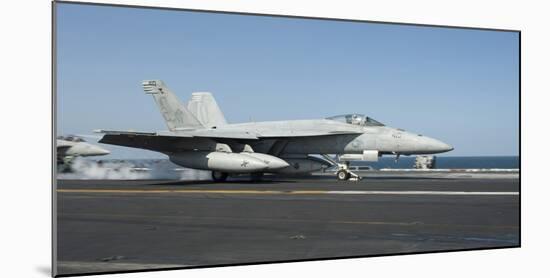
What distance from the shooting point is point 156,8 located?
8781 mm

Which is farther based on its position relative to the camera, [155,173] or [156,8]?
[155,173]

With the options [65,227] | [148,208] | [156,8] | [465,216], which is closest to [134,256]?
[65,227]

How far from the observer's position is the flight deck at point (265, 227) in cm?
845

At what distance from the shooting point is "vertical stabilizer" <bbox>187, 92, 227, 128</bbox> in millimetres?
22145

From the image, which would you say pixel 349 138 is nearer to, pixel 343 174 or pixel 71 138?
pixel 343 174

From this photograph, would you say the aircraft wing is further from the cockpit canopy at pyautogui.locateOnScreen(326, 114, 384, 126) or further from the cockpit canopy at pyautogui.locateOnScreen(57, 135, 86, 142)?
the cockpit canopy at pyautogui.locateOnScreen(57, 135, 86, 142)

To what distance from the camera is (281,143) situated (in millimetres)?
21531

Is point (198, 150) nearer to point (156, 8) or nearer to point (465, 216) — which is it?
point (465, 216)

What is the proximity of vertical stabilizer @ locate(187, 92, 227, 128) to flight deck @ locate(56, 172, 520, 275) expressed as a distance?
775cm

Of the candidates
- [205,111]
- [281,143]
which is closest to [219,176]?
[281,143]

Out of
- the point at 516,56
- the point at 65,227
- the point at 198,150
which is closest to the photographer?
the point at 65,227

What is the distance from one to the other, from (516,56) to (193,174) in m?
12.6

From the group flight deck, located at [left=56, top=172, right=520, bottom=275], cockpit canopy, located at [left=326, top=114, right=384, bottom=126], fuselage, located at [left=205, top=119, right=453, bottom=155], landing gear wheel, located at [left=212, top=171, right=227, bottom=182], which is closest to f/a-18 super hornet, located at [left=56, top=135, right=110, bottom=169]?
flight deck, located at [left=56, top=172, right=520, bottom=275]

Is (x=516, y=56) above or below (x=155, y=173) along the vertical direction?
above
